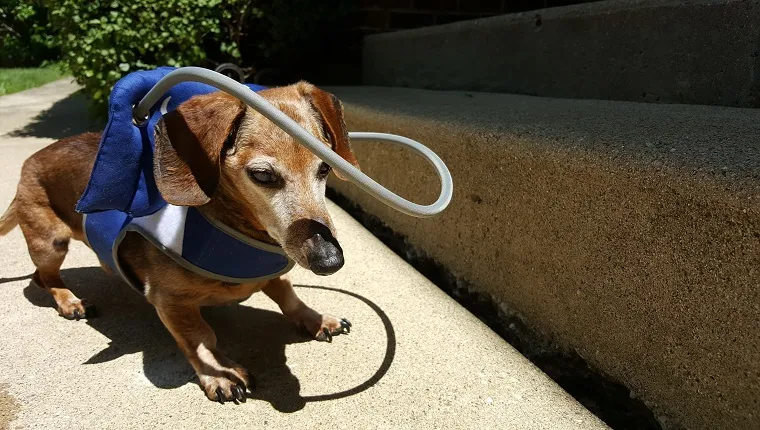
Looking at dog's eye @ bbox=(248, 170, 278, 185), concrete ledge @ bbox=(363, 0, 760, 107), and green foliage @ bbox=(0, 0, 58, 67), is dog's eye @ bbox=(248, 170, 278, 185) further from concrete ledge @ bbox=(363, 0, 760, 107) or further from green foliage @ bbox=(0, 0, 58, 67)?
Answer: green foliage @ bbox=(0, 0, 58, 67)

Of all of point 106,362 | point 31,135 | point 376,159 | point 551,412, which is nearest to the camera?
point 551,412

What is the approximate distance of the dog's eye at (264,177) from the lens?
1814 millimetres

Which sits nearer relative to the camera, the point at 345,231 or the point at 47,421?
the point at 47,421

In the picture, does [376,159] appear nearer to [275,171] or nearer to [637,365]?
[275,171]

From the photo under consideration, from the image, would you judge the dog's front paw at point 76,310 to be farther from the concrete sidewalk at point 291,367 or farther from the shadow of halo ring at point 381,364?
the shadow of halo ring at point 381,364

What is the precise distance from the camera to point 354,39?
6320 millimetres

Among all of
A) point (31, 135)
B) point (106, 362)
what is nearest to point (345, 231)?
point (106, 362)

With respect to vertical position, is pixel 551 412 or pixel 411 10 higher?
pixel 411 10

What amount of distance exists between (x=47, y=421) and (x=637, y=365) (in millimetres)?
1900

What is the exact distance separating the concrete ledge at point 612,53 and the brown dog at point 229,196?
1.80 metres

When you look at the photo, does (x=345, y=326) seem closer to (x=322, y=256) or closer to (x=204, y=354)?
(x=204, y=354)

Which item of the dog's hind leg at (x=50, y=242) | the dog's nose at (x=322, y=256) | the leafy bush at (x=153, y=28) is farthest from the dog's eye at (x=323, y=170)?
the leafy bush at (x=153, y=28)

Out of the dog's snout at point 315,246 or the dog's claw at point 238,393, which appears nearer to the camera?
the dog's snout at point 315,246

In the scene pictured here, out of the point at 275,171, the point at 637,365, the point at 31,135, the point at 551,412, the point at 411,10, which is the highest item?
the point at 411,10
